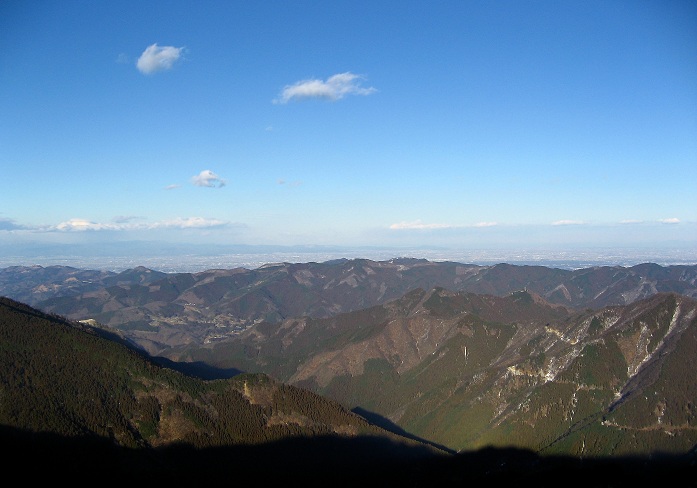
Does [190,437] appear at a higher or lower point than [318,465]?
higher

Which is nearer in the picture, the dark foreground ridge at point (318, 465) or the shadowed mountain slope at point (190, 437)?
the dark foreground ridge at point (318, 465)

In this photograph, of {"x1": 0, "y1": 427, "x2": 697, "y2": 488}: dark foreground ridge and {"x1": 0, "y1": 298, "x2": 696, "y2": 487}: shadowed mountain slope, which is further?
{"x1": 0, "y1": 298, "x2": 696, "y2": 487}: shadowed mountain slope

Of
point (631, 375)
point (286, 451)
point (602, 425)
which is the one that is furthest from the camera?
point (631, 375)

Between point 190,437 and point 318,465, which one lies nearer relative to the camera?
point 190,437

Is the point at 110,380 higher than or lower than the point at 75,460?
higher

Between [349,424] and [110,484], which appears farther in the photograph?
[349,424]

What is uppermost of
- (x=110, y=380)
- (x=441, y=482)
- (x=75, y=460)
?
(x=110, y=380)

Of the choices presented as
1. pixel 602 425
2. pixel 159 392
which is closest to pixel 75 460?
pixel 159 392

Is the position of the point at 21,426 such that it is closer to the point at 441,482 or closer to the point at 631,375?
the point at 441,482
